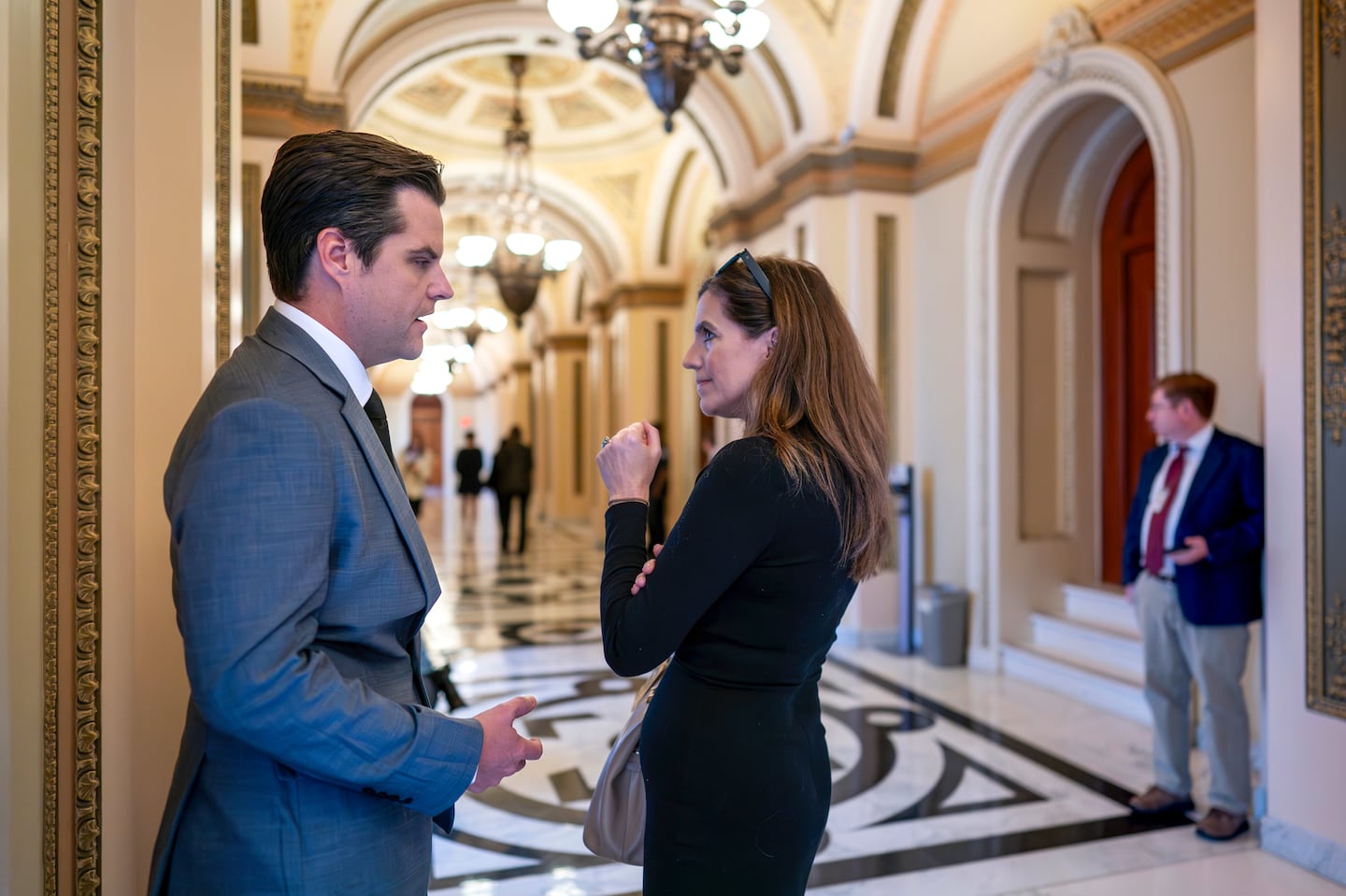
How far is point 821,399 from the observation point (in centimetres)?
134

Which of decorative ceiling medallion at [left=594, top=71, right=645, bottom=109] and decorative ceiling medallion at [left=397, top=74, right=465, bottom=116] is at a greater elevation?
decorative ceiling medallion at [left=397, top=74, right=465, bottom=116]

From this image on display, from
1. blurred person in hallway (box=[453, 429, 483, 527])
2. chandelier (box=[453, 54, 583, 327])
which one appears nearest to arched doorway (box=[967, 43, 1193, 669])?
chandelier (box=[453, 54, 583, 327])

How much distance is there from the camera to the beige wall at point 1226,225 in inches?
156

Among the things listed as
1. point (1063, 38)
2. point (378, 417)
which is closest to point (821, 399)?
point (378, 417)

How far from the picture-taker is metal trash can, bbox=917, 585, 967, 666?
5758 mm

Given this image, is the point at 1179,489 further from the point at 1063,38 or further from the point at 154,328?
the point at 154,328

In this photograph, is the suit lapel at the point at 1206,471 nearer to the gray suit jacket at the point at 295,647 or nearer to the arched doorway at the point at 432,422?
the gray suit jacket at the point at 295,647

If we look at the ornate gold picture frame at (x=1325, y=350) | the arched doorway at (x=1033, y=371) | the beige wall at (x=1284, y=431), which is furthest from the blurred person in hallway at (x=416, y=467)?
the ornate gold picture frame at (x=1325, y=350)

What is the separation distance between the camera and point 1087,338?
19.0ft

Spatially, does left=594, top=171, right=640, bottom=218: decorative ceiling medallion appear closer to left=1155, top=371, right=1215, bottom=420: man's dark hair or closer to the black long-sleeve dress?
left=1155, top=371, right=1215, bottom=420: man's dark hair

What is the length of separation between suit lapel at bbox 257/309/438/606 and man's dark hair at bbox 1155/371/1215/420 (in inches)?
124

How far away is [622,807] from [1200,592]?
257 centimetres

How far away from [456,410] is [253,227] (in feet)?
97.2

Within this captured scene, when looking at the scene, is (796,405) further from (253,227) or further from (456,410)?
(456,410)
